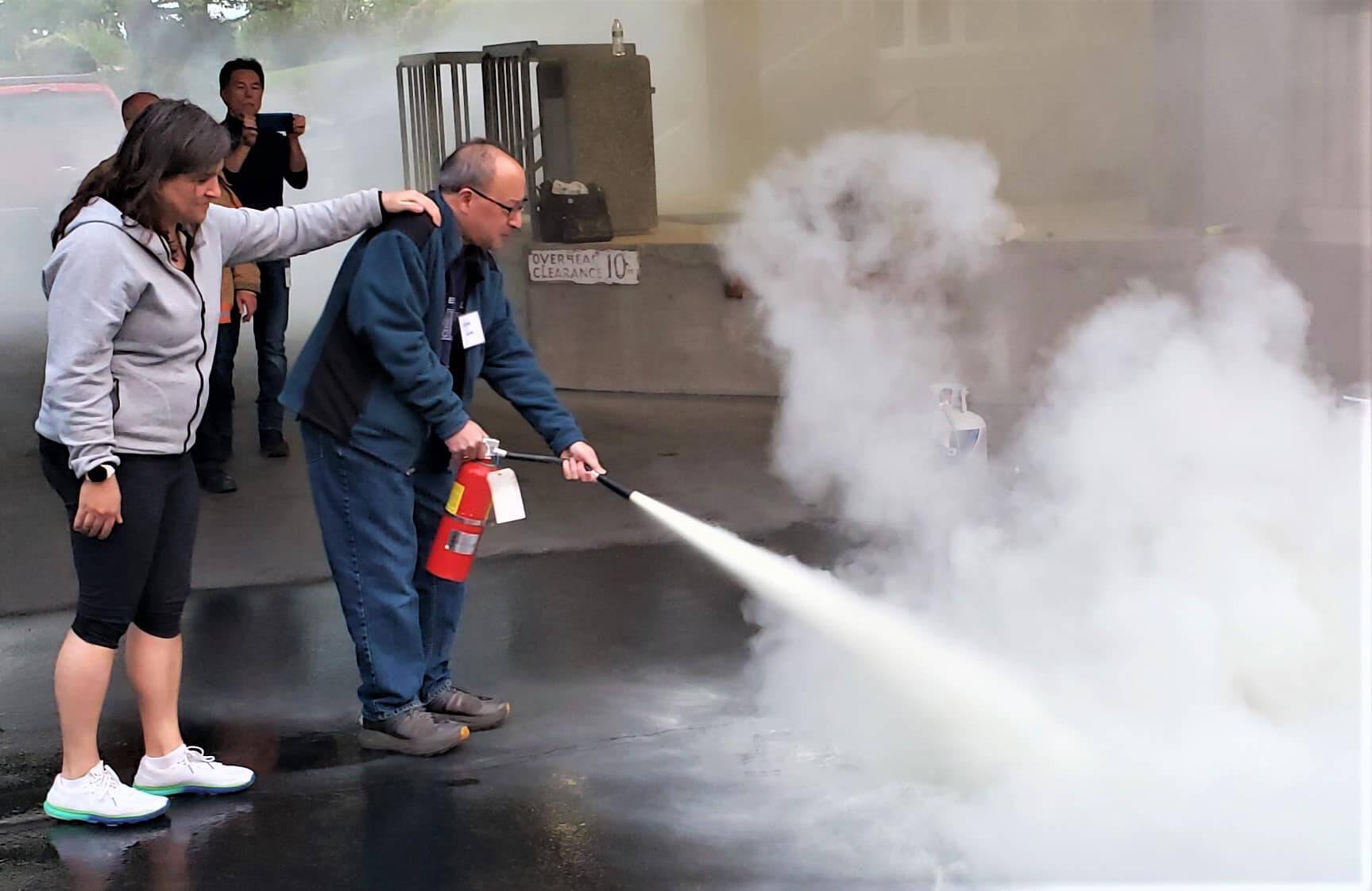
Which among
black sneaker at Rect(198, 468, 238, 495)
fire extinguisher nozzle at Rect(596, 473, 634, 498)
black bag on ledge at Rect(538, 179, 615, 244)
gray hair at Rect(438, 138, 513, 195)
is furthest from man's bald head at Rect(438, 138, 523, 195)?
black bag on ledge at Rect(538, 179, 615, 244)

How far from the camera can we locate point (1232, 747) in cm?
333

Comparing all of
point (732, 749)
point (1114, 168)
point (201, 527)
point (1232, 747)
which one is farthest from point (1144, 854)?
point (1114, 168)

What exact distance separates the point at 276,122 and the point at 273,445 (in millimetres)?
1600

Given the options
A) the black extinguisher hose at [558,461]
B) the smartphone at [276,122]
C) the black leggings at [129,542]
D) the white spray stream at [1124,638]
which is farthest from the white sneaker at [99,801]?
the smartphone at [276,122]

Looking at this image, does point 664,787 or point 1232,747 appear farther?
point 664,787

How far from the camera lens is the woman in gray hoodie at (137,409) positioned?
3.13 m

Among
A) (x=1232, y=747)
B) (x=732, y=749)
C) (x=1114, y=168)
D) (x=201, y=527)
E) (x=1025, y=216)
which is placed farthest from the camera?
(x=1114, y=168)

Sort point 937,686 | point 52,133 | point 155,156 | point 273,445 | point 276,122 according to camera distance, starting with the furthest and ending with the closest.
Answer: point 52,133, point 273,445, point 276,122, point 937,686, point 155,156

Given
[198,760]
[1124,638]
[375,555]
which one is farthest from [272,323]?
[1124,638]

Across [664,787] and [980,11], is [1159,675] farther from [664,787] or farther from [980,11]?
[980,11]

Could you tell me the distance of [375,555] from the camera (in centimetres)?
370

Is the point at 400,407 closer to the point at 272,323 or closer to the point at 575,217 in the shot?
the point at 272,323

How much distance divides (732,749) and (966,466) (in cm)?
160

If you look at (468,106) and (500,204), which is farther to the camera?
(468,106)
